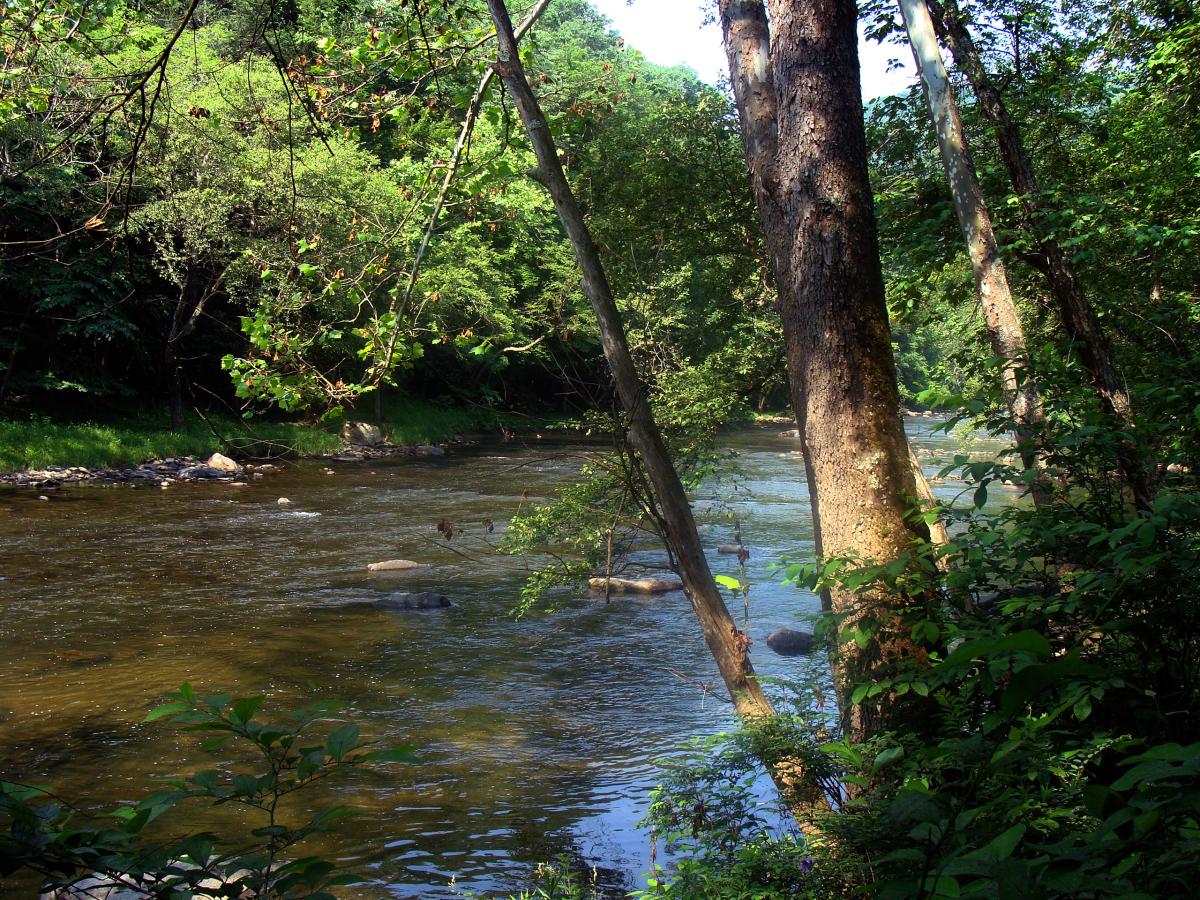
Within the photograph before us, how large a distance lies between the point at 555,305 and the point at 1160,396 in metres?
3.12

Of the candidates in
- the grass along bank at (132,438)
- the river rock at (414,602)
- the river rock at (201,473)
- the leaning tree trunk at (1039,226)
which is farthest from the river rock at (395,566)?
the river rock at (201,473)

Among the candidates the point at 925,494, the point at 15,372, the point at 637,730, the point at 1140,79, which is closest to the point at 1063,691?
the point at 925,494

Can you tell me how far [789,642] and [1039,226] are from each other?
4.89 metres

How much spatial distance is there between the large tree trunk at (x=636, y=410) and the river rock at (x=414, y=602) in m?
6.67

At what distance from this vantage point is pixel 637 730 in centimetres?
808

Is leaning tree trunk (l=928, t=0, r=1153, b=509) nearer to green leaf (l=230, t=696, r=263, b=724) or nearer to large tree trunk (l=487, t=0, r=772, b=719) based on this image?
large tree trunk (l=487, t=0, r=772, b=719)

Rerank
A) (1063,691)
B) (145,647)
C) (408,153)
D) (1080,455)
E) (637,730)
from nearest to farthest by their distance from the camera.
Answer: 1. (1063,691)
2. (1080,455)
3. (408,153)
4. (637,730)
5. (145,647)

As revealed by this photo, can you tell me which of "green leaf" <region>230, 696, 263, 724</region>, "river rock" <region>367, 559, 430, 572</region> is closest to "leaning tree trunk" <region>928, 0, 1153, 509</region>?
"green leaf" <region>230, 696, 263, 724</region>

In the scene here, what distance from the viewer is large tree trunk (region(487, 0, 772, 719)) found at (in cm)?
543

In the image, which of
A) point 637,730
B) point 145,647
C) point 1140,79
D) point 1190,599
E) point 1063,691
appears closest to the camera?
point 1063,691

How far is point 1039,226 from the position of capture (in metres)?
8.55

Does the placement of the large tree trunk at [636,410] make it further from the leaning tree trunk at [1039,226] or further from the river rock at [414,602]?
the river rock at [414,602]

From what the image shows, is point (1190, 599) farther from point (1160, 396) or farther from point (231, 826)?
point (231, 826)

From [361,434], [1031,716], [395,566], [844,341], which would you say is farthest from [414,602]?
[361,434]
